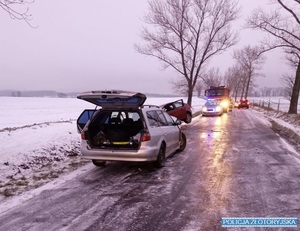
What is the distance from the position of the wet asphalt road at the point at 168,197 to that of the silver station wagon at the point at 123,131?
47cm

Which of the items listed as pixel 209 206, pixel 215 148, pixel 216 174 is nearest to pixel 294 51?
pixel 215 148

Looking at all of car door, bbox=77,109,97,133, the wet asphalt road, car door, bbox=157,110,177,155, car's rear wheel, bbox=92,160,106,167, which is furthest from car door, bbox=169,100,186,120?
car's rear wheel, bbox=92,160,106,167

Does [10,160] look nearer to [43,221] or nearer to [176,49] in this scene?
[43,221]

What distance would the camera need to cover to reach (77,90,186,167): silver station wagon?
756 cm

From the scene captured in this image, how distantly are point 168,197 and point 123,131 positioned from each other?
308cm

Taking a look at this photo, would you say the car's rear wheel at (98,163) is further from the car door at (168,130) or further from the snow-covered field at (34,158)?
the car door at (168,130)

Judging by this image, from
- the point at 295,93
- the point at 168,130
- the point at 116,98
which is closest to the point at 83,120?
the point at 168,130

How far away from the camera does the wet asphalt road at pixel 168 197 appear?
4.74m

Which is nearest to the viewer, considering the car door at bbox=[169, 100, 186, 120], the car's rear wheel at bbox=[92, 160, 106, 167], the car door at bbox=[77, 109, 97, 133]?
the car's rear wheel at bbox=[92, 160, 106, 167]

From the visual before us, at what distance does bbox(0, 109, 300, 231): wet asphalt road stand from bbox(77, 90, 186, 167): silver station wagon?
1.54ft

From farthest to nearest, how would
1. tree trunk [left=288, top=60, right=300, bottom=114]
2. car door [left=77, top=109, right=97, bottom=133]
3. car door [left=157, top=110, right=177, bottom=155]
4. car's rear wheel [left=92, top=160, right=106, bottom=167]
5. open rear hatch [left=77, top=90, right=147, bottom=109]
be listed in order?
tree trunk [left=288, top=60, right=300, bottom=114] < car door [left=77, top=109, right=97, bottom=133] < car door [left=157, top=110, right=177, bottom=155] < car's rear wheel [left=92, top=160, right=106, bottom=167] < open rear hatch [left=77, top=90, right=147, bottom=109]

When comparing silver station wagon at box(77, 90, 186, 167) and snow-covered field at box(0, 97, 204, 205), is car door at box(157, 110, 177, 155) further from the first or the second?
snow-covered field at box(0, 97, 204, 205)

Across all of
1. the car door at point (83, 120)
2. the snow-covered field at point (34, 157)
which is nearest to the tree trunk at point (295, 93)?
the car door at point (83, 120)

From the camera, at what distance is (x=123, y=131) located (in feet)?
28.0
